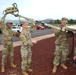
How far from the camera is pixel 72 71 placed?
8375mm

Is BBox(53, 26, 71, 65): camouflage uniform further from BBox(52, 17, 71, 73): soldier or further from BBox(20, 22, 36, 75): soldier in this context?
BBox(20, 22, 36, 75): soldier

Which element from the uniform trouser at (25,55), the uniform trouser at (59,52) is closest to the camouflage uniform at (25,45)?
the uniform trouser at (25,55)

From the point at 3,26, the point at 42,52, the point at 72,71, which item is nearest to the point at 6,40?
the point at 3,26

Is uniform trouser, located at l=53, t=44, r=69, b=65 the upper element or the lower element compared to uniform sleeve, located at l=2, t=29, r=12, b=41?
lower

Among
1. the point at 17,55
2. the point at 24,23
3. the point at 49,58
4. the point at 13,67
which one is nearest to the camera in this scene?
the point at 24,23

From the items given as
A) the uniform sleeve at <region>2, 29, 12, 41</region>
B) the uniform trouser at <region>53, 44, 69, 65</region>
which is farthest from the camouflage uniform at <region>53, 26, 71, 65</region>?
the uniform sleeve at <region>2, 29, 12, 41</region>

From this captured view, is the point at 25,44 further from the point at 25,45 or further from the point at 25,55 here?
the point at 25,55

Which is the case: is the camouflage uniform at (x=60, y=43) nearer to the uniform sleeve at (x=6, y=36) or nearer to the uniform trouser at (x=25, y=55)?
the uniform trouser at (x=25, y=55)

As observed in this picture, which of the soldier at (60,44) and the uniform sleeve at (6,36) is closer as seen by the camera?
the soldier at (60,44)

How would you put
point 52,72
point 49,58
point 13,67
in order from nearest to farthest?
1. point 52,72
2. point 13,67
3. point 49,58

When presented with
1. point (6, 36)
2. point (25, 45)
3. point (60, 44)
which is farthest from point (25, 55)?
point (60, 44)

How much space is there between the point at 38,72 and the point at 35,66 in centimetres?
62

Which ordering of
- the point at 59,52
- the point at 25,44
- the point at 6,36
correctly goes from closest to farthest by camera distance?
the point at 25,44 → the point at 59,52 → the point at 6,36

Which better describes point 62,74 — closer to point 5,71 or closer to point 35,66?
point 35,66
